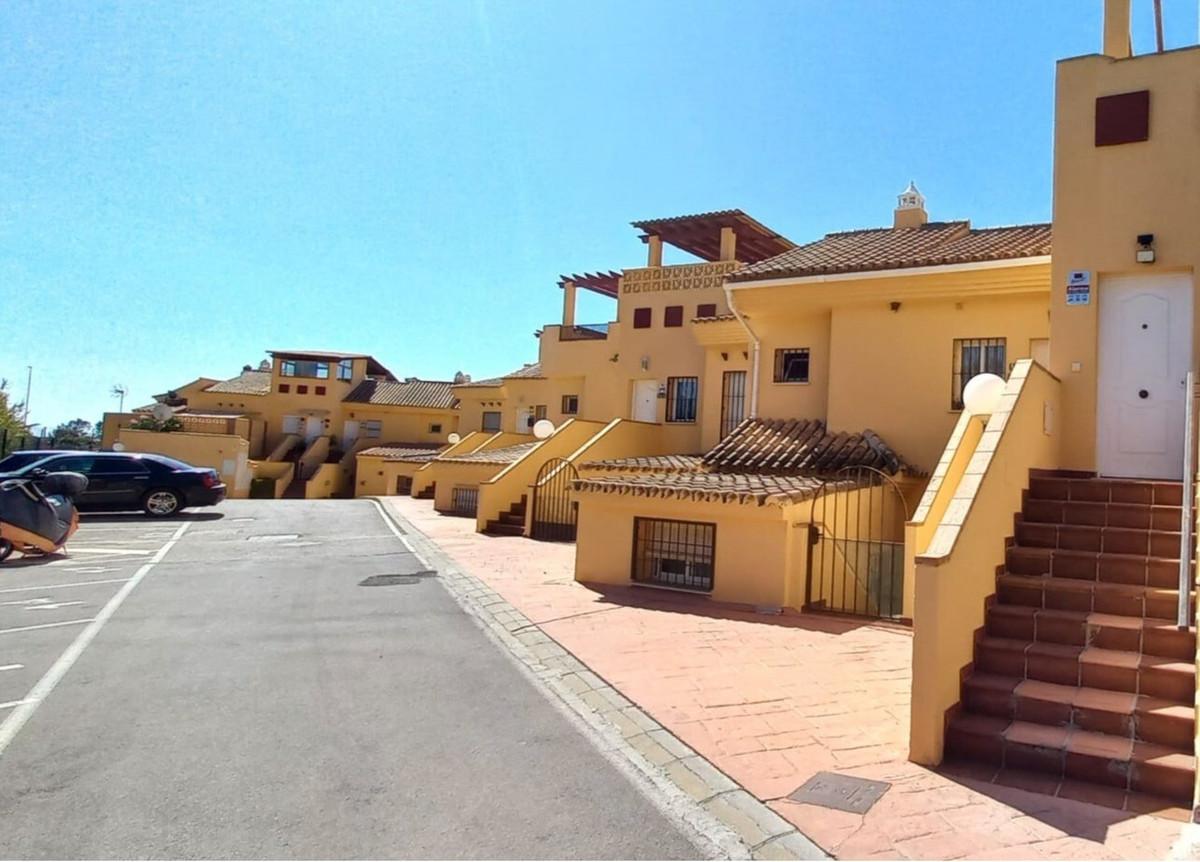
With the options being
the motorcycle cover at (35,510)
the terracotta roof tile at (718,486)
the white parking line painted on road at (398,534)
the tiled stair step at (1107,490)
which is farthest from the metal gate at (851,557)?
the motorcycle cover at (35,510)

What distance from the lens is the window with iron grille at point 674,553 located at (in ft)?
33.6

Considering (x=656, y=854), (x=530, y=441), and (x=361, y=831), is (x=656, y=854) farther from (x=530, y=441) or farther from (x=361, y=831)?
A: (x=530, y=441)

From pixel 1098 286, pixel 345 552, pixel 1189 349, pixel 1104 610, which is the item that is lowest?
pixel 345 552

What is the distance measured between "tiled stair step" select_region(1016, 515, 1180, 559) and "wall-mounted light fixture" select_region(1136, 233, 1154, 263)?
322cm

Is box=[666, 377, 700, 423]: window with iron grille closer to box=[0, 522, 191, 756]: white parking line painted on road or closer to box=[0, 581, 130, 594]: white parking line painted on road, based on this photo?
box=[0, 522, 191, 756]: white parking line painted on road

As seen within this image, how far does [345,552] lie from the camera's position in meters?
13.1

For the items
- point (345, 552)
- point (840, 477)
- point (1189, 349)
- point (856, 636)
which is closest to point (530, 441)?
point (345, 552)

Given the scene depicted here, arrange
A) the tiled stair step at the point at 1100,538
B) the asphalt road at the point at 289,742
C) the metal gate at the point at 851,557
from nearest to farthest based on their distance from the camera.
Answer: the asphalt road at the point at 289,742 < the tiled stair step at the point at 1100,538 < the metal gate at the point at 851,557

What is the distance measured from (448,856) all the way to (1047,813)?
10.1ft

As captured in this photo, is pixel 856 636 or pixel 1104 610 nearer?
pixel 1104 610

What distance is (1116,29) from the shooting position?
8734 mm

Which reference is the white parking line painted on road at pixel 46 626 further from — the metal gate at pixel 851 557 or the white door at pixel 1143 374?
the white door at pixel 1143 374

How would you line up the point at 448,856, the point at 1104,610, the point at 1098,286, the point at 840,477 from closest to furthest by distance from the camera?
1. the point at 448,856
2. the point at 1104,610
3. the point at 1098,286
4. the point at 840,477

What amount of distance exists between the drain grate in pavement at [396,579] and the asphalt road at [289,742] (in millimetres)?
1096
